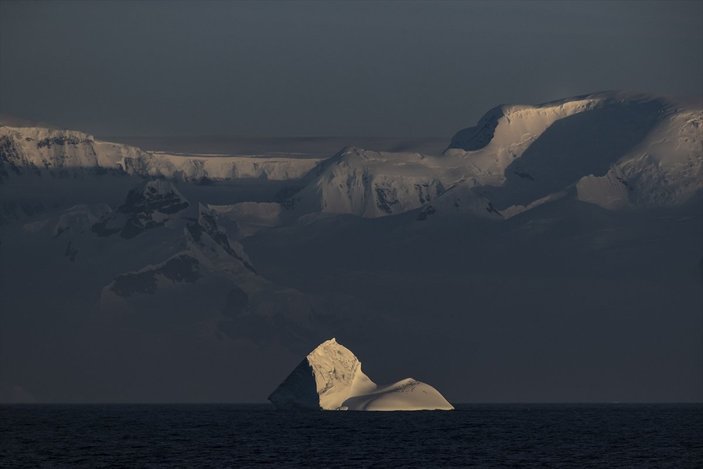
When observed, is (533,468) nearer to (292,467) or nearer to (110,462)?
(292,467)

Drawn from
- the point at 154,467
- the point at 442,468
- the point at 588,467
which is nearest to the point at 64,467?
the point at 154,467

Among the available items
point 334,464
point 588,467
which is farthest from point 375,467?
point 588,467

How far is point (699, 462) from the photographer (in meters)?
199

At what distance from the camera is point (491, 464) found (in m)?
197

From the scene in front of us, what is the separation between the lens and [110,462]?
641ft

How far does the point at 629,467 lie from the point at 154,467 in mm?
45946

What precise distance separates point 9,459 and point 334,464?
108ft

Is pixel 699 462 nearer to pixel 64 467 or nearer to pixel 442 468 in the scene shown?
pixel 442 468

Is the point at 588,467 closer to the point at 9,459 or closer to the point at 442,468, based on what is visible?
the point at 442,468

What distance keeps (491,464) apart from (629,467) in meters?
→ 14.1

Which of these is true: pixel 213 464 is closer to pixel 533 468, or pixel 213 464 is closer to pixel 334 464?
pixel 334 464

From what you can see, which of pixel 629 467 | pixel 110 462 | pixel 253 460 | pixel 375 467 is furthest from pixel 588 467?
pixel 110 462

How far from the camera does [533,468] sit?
191 meters

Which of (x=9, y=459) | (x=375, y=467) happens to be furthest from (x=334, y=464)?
(x=9, y=459)
